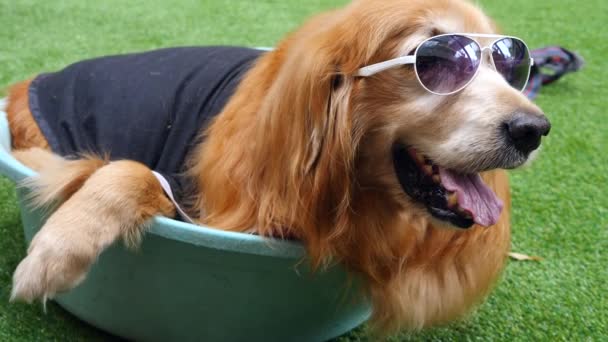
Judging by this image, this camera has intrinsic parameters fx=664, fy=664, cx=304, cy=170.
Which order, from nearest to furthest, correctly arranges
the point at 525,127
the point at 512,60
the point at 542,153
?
the point at 525,127, the point at 512,60, the point at 542,153

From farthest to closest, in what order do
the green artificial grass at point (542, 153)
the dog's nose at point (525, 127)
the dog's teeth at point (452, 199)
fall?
the green artificial grass at point (542, 153)
the dog's teeth at point (452, 199)
the dog's nose at point (525, 127)

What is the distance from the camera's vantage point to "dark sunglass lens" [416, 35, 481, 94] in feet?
5.13

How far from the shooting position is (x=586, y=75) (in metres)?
4.66

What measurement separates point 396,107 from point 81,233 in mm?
816

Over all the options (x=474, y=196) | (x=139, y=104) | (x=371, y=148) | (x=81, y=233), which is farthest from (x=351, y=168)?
(x=139, y=104)

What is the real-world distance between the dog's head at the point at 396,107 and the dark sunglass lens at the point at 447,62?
0.02 metres

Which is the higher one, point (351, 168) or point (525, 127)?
point (525, 127)

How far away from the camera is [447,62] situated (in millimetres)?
1584

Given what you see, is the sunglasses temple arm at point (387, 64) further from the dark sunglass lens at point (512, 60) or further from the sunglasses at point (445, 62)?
the dark sunglass lens at point (512, 60)

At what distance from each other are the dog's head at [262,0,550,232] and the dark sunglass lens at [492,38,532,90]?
10cm

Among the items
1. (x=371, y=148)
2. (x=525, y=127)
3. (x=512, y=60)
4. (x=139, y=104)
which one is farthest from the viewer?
(x=139, y=104)

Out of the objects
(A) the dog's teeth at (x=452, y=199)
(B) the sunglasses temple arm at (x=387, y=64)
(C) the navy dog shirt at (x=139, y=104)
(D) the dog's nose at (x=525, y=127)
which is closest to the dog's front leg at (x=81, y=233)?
(C) the navy dog shirt at (x=139, y=104)

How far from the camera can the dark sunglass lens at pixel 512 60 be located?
1714mm

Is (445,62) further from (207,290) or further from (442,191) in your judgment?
(207,290)
